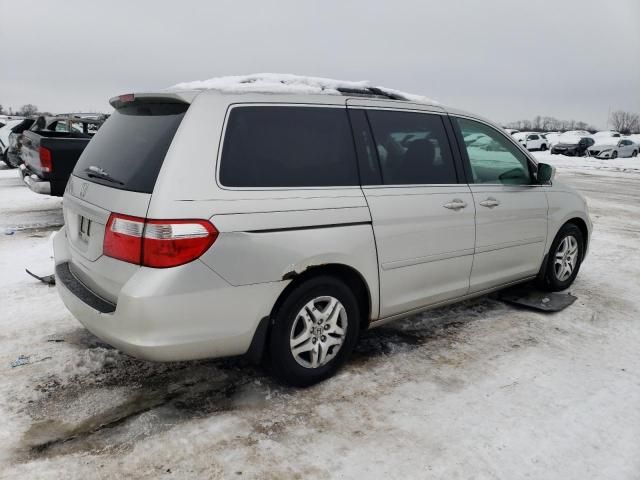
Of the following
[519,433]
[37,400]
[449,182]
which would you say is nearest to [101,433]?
[37,400]

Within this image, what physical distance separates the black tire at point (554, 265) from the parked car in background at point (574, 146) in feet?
112

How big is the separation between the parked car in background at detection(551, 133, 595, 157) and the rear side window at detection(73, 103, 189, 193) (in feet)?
123

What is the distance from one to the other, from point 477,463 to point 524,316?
2316mm

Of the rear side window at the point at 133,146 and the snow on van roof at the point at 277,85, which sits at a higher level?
the snow on van roof at the point at 277,85

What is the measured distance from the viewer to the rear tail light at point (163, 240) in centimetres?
254

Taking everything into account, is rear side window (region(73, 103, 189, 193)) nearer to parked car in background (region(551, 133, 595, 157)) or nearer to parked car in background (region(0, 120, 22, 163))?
parked car in background (region(0, 120, 22, 163))

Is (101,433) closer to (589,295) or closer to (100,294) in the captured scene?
(100,294)

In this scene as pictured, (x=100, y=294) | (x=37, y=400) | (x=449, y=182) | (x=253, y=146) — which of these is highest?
(x=253, y=146)

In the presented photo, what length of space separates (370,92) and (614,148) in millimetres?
35420

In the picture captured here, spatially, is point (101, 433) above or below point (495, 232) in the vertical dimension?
below

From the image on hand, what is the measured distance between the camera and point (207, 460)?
2.48 metres

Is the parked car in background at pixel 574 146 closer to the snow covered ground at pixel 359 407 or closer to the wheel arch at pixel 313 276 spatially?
the snow covered ground at pixel 359 407

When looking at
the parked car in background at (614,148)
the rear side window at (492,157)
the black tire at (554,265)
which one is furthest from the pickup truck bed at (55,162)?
the parked car in background at (614,148)

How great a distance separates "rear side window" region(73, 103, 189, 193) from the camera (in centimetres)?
273
